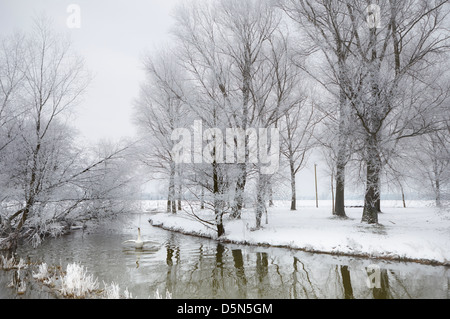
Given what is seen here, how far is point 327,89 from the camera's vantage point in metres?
12.9

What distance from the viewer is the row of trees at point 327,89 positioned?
11.3 metres

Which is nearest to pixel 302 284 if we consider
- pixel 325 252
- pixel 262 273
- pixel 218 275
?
pixel 262 273

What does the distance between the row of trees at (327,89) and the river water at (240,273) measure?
2.86 metres

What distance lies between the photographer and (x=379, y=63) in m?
11.6

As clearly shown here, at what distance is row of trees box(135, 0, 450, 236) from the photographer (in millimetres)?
11320

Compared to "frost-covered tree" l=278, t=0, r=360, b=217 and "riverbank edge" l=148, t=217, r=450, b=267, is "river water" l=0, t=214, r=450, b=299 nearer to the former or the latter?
"riverbank edge" l=148, t=217, r=450, b=267

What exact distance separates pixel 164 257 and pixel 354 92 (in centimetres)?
1065

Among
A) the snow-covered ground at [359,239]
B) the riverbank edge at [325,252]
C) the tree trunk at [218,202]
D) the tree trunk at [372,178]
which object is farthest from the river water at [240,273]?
the tree trunk at [372,178]

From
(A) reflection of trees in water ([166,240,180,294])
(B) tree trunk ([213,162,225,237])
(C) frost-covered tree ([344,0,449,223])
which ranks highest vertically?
(C) frost-covered tree ([344,0,449,223])

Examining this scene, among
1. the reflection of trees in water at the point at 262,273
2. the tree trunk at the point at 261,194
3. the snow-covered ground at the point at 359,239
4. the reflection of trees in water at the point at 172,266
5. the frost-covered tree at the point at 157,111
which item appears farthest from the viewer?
the frost-covered tree at the point at 157,111

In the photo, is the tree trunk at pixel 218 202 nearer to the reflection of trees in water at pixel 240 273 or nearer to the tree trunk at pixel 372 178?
the reflection of trees in water at pixel 240 273

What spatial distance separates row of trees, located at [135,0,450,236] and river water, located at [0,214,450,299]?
286cm

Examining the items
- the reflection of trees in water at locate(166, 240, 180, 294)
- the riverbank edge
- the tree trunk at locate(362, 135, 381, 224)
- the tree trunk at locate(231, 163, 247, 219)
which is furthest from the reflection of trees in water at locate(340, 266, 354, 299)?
the tree trunk at locate(231, 163, 247, 219)
